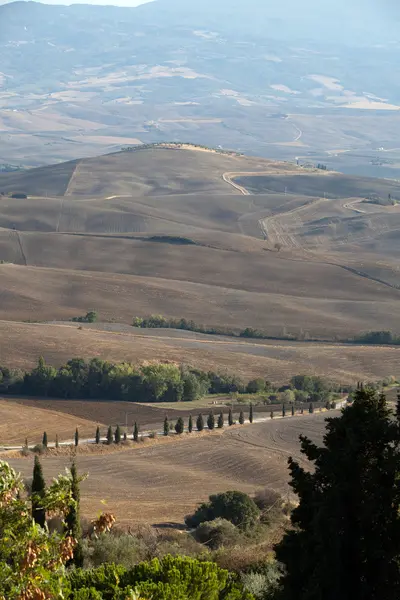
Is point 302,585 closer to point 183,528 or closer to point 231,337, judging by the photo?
point 183,528

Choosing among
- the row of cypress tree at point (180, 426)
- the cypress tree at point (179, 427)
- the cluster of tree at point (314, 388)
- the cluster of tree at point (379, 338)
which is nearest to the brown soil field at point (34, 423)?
the row of cypress tree at point (180, 426)

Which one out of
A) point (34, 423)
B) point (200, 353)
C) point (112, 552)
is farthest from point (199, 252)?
point (112, 552)

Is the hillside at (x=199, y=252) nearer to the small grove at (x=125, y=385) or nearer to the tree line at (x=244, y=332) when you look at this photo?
the tree line at (x=244, y=332)

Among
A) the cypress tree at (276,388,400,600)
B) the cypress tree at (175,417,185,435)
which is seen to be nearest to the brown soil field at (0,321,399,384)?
the cypress tree at (175,417,185,435)

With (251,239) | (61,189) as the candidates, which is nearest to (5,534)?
(251,239)

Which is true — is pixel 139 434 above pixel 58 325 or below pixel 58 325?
below

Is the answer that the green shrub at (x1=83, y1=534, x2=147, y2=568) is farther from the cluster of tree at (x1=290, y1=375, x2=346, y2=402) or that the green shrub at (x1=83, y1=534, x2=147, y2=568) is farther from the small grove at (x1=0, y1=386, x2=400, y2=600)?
the cluster of tree at (x1=290, y1=375, x2=346, y2=402)

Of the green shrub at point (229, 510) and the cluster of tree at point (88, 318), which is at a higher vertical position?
the cluster of tree at point (88, 318)

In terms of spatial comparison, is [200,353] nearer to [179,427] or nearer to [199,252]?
[179,427]
